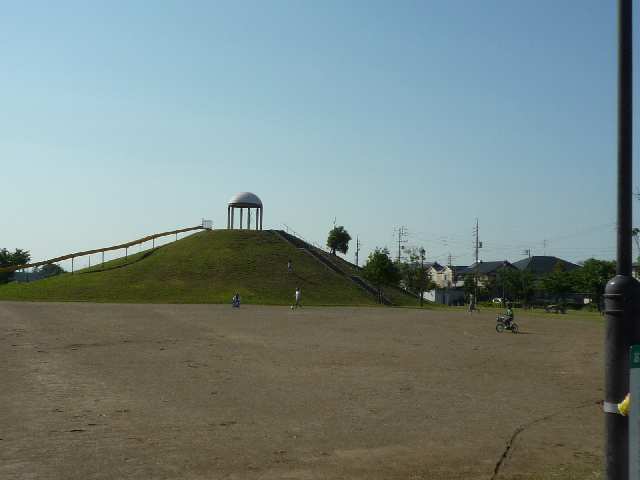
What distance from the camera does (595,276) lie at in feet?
272

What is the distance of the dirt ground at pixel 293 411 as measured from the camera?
26.7 feet

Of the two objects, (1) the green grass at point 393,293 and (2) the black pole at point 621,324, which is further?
(1) the green grass at point 393,293

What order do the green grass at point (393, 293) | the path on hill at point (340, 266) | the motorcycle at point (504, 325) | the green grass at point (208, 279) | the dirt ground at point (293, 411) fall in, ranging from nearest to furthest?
1. the dirt ground at point (293, 411)
2. the motorcycle at point (504, 325)
3. the green grass at point (208, 279)
4. the green grass at point (393, 293)
5. the path on hill at point (340, 266)

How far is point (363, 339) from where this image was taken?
26516mm

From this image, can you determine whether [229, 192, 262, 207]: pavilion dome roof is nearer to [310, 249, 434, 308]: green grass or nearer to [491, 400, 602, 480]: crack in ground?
[310, 249, 434, 308]: green grass

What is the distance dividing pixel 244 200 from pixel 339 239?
57.5ft

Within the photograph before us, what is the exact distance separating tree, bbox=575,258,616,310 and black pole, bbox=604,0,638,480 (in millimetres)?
81222

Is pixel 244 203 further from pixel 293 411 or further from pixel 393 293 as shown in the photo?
pixel 293 411

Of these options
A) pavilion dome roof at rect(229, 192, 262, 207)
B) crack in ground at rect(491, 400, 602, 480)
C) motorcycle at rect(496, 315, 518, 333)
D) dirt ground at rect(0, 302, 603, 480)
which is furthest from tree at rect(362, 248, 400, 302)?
crack in ground at rect(491, 400, 602, 480)

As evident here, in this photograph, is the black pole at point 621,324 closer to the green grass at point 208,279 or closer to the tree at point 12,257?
the green grass at point 208,279

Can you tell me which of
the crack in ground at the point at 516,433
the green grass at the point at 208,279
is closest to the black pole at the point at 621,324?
the crack in ground at the point at 516,433

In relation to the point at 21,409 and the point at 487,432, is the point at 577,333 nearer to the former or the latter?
the point at 487,432

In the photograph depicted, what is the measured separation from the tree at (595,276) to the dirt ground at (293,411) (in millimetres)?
63831

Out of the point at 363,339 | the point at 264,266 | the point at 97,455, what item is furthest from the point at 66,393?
the point at 264,266
